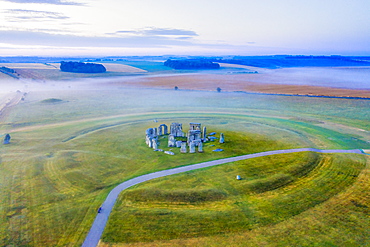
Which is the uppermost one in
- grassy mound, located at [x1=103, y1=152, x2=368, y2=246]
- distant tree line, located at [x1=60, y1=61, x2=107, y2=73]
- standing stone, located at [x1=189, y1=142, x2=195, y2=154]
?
distant tree line, located at [x1=60, y1=61, x2=107, y2=73]

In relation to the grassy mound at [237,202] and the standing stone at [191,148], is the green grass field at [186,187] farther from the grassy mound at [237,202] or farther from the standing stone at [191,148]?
the standing stone at [191,148]

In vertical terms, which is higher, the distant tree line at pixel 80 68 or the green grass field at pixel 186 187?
the distant tree line at pixel 80 68

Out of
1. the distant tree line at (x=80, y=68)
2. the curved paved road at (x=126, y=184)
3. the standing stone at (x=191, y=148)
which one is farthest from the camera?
the distant tree line at (x=80, y=68)

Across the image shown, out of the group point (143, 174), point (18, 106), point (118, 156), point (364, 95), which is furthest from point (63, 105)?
point (364, 95)

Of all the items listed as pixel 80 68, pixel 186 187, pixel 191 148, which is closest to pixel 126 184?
pixel 186 187

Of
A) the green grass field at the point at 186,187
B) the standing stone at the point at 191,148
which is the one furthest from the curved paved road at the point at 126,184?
the standing stone at the point at 191,148

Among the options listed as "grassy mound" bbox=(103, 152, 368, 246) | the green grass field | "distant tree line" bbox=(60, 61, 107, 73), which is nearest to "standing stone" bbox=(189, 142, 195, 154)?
the green grass field

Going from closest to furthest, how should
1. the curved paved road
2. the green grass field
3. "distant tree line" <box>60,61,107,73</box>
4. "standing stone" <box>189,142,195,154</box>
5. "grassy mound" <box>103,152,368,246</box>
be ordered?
the curved paved road, the green grass field, "grassy mound" <box>103,152,368,246</box>, "standing stone" <box>189,142,195,154</box>, "distant tree line" <box>60,61,107,73</box>

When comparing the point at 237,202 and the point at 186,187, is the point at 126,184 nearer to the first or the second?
the point at 186,187

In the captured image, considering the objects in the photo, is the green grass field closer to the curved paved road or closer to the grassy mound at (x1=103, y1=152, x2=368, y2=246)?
the grassy mound at (x1=103, y1=152, x2=368, y2=246)
